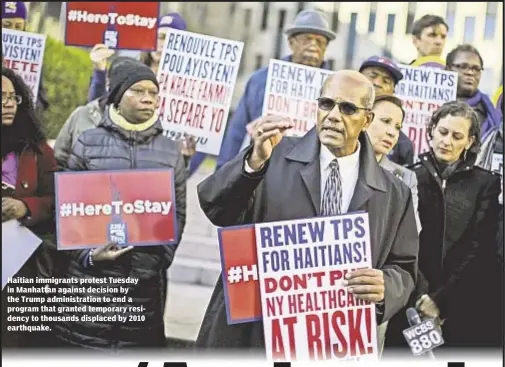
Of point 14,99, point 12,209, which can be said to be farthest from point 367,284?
point 14,99

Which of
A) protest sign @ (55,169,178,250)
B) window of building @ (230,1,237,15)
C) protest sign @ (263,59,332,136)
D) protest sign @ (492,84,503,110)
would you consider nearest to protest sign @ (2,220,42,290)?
protest sign @ (55,169,178,250)

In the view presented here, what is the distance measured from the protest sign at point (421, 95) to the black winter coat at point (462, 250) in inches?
4.9

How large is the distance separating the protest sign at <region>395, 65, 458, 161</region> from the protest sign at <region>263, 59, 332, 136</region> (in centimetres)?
42

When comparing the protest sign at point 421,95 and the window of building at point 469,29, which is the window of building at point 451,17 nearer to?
the window of building at point 469,29

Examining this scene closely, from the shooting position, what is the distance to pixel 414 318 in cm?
436

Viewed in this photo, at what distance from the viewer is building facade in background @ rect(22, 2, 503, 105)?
4.31m

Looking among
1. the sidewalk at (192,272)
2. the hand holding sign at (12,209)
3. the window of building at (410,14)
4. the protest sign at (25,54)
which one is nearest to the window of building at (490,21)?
the window of building at (410,14)

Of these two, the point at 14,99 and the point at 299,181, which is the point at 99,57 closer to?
the point at 14,99

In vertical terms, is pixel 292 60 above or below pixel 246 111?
above

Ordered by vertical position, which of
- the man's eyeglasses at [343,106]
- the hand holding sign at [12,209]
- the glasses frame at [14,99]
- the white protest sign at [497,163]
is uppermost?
the man's eyeglasses at [343,106]

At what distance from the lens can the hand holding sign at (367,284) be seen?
4039mm

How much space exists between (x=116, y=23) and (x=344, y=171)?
1.28m

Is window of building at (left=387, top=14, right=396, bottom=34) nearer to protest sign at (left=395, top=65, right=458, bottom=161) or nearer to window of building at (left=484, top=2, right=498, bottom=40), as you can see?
protest sign at (left=395, top=65, right=458, bottom=161)

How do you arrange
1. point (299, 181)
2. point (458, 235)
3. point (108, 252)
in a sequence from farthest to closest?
1. point (458, 235)
2. point (108, 252)
3. point (299, 181)
